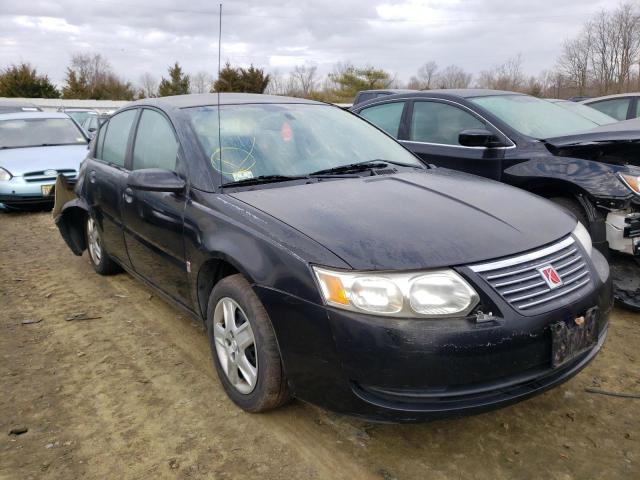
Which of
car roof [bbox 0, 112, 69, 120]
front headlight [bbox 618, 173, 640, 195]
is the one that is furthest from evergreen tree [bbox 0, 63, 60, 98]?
front headlight [bbox 618, 173, 640, 195]

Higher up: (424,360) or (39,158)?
(39,158)

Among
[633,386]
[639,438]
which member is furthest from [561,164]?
[639,438]

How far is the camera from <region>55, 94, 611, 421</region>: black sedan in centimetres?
207

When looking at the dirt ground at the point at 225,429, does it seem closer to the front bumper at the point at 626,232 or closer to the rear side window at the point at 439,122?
the front bumper at the point at 626,232

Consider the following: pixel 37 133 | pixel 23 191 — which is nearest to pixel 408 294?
pixel 23 191

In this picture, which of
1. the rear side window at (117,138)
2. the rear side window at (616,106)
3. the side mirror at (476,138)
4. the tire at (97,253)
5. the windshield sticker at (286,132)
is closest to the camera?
the windshield sticker at (286,132)

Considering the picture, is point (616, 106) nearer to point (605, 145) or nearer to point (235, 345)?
point (605, 145)

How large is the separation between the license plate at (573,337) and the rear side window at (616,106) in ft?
24.6

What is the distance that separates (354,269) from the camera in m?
2.11

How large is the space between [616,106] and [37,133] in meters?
9.58

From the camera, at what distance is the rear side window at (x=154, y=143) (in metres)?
3.32

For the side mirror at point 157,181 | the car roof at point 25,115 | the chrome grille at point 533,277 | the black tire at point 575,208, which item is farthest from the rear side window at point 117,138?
the car roof at point 25,115

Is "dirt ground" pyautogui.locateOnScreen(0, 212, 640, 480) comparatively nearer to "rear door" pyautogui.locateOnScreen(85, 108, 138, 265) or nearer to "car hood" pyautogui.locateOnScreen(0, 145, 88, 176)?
"rear door" pyautogui.locateOnScreen(85, 108, 138, 265)

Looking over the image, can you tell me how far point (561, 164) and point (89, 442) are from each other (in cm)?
378
